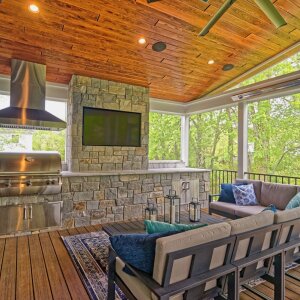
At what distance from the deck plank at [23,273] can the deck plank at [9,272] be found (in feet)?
0.13

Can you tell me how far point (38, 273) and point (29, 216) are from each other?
1447 millimetres

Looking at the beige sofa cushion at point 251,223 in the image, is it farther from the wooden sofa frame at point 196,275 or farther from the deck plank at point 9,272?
the deck plank at point 9,272

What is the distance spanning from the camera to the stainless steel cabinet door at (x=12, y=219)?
3520 mm

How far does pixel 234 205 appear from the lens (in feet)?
12.9

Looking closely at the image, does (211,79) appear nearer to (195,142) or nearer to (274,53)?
(274,53)

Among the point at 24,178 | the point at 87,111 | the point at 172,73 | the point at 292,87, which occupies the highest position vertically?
the point at 172,73

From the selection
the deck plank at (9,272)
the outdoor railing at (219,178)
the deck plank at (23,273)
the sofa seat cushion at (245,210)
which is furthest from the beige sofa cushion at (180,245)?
the outdoor railing at (219,178)

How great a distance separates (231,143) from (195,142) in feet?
3.67

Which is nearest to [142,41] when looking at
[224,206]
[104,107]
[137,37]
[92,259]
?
[137,37]

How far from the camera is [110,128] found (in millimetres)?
4859

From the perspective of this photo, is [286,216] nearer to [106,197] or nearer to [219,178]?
[106,197]

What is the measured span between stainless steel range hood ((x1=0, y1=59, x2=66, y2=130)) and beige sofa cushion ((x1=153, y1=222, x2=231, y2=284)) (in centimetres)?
319

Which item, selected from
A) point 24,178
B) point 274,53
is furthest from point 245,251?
point 274,53

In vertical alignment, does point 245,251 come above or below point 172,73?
below
